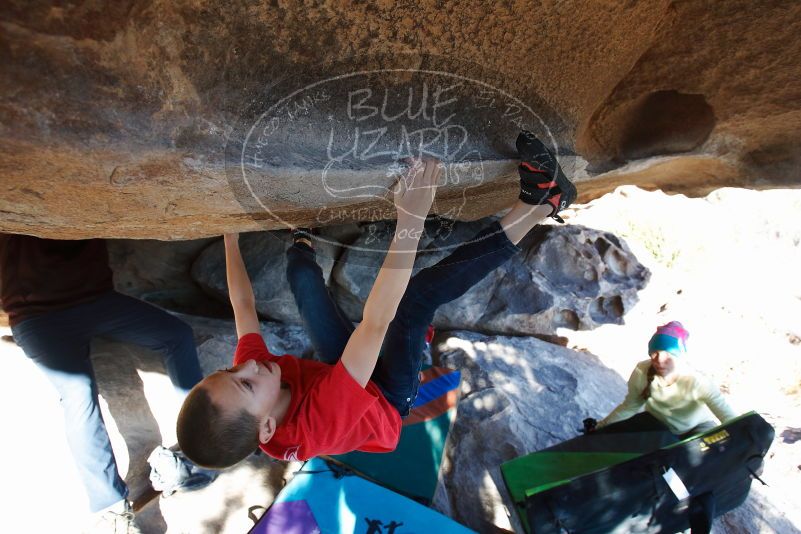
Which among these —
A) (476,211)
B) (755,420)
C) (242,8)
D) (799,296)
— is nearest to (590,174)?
(476,211)

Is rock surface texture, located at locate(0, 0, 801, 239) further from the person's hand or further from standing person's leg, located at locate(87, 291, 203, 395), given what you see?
standing person's leg, located at locate(87, 291, 203, 395)

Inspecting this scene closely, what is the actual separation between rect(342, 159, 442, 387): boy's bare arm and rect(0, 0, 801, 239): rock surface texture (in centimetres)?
9

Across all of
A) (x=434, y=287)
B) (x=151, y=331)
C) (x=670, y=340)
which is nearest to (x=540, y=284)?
(x=670, y=340)

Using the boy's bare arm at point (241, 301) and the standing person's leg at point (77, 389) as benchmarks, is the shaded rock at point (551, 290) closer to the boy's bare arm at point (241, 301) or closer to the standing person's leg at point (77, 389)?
the boy's bare arm at point (241, 301)

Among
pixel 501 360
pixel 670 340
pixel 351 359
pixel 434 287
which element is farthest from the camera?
pixel 501 360

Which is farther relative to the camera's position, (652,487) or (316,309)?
(652,487)

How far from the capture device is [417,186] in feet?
4.62

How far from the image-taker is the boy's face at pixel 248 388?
1252 mm

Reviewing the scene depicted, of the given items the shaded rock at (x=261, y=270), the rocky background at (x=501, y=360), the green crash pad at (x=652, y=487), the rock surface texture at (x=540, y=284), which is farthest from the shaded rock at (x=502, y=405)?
the shaded rock at (x=261, y=270)

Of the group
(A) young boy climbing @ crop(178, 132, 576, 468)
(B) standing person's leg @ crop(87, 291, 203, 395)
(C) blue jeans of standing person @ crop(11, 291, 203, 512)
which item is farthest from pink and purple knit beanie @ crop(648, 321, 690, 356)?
(C) blue jeans of standing person @ crop(11, 291, 203, 512)

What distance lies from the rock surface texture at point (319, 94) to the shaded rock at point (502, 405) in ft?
4.95

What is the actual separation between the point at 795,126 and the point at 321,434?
2.22 m

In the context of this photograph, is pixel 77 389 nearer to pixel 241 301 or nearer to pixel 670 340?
pixel 241 301

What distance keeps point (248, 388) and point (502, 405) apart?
199 centimetres
